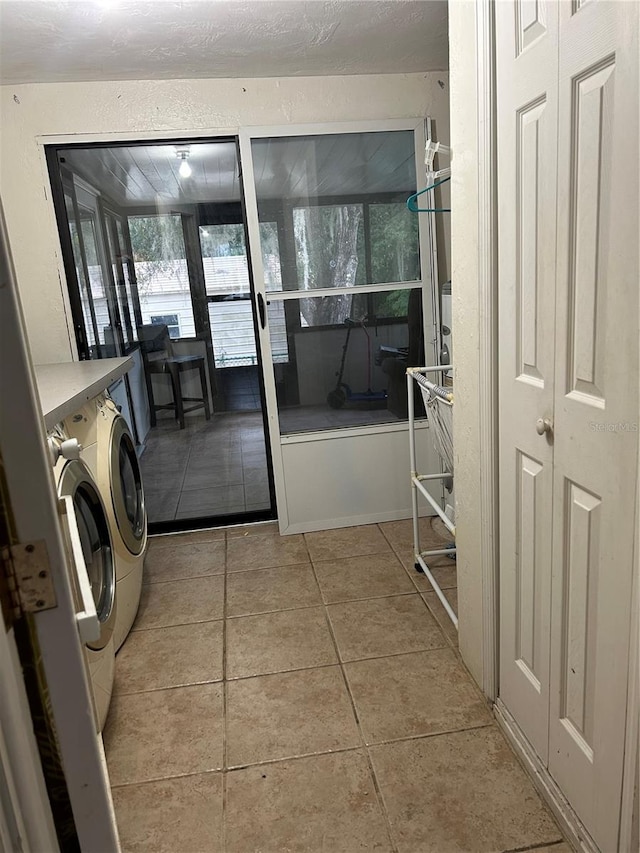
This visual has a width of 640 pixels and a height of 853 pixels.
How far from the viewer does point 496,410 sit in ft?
5.27

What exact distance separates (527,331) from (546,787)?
3.64 ft

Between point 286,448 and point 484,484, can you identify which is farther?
point 286,448

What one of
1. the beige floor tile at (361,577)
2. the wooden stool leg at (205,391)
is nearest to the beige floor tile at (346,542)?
the beige floor tile at (361,577)

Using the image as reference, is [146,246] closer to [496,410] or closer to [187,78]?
[187,78]

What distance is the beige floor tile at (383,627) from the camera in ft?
A: 7.00

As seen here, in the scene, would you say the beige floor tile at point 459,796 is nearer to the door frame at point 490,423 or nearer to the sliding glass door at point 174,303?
the door frame at point 490,423

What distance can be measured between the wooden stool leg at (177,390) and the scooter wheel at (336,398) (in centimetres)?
91

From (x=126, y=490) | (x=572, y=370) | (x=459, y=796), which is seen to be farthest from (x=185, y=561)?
(x=572, y=370)

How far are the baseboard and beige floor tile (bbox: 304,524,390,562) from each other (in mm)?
1198

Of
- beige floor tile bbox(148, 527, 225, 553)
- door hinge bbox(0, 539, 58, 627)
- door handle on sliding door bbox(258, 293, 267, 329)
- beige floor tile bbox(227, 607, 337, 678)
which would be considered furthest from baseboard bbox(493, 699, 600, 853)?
door handle on sliding door bbox(258, 293, 267, 329)

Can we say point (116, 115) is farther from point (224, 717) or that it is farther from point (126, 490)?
point (224, 717)

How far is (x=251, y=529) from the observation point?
129 inches

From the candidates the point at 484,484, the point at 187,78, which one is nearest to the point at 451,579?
the point at 484,484

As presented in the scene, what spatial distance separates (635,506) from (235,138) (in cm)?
256
